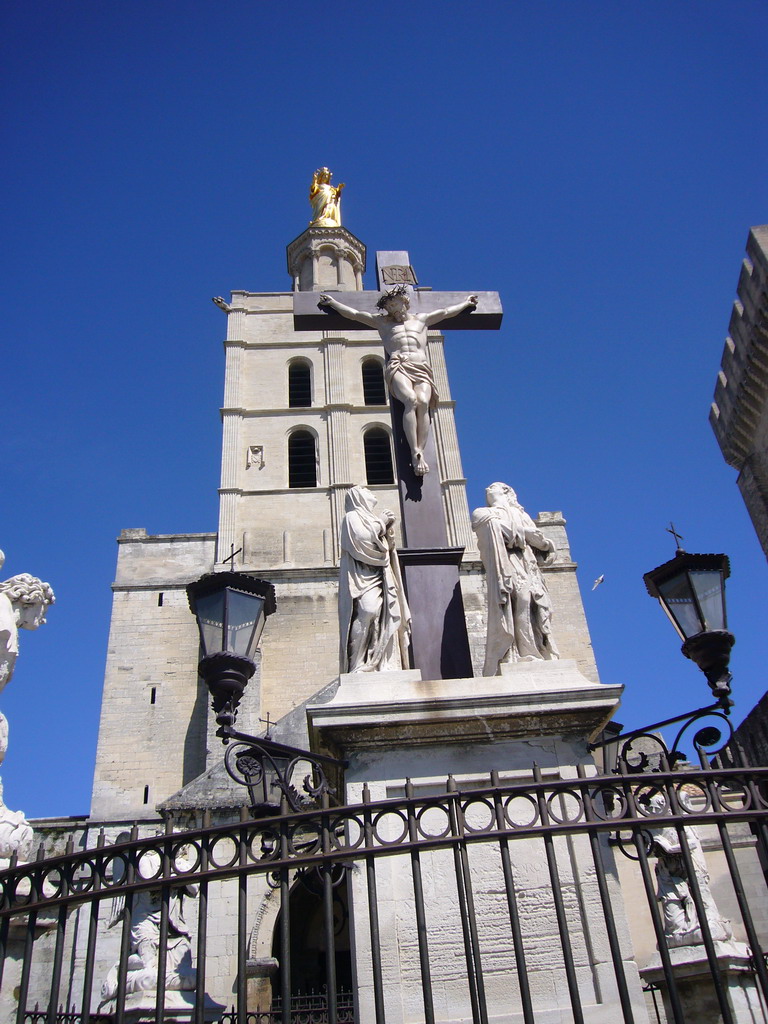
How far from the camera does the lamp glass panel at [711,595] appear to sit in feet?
16.7

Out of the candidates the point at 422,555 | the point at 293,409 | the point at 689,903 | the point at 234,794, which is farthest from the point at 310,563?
the point at 422,555

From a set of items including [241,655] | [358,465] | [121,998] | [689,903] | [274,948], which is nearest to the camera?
[121,998]

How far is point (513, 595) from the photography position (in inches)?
189

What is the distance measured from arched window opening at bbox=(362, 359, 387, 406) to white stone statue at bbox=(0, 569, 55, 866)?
27.3 m

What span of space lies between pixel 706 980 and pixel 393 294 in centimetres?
615

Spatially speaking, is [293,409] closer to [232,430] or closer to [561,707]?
[232,430]

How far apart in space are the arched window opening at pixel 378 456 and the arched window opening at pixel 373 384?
1.47m

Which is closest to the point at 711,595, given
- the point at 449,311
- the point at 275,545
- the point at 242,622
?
the point at 242,622

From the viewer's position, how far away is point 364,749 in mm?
4211

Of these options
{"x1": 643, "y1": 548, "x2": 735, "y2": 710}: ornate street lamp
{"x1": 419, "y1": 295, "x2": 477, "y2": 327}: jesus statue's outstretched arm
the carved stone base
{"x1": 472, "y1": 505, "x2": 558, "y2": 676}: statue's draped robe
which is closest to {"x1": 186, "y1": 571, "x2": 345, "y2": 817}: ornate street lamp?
{"x1": 472, "y1": 505, "x2": 558, "y2": 676}: statue's draped robe

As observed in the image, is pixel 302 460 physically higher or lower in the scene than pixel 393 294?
higher

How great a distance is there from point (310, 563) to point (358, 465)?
4585 mm

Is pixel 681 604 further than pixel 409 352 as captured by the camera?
No

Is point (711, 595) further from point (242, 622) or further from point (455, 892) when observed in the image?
point (242, 622)
